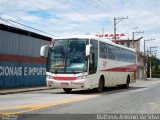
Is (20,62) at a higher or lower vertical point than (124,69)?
higher

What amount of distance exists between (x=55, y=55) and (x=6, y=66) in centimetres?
858

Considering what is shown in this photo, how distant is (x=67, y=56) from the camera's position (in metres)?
22.2

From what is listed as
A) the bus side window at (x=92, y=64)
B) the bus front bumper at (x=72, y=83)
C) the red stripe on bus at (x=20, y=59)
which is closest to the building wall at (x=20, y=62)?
the red stripe on bus at (x=20, y=59)

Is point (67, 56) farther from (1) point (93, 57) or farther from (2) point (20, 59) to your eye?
(2) point (20, 59)

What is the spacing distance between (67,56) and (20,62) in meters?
11.1

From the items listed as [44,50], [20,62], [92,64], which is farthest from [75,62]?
[20,62]

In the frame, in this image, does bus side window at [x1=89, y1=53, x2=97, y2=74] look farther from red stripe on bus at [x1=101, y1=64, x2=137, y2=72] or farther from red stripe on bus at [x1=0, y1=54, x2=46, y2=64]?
red stripe on bus at [x1=0, y1=54, x2=46, y2=64]

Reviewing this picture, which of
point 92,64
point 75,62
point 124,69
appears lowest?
point 124,69

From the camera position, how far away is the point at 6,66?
30047 millimetres

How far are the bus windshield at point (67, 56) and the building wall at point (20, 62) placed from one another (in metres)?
7.95

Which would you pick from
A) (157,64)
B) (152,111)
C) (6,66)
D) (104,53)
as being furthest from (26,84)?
(157,64)

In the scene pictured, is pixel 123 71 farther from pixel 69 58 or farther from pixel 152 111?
pixel 152 111

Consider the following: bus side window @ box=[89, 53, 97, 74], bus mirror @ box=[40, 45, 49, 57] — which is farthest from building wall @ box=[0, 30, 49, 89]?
bus side window @ box=[89, 53, 97, 74]

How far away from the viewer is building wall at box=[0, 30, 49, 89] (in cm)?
2998
